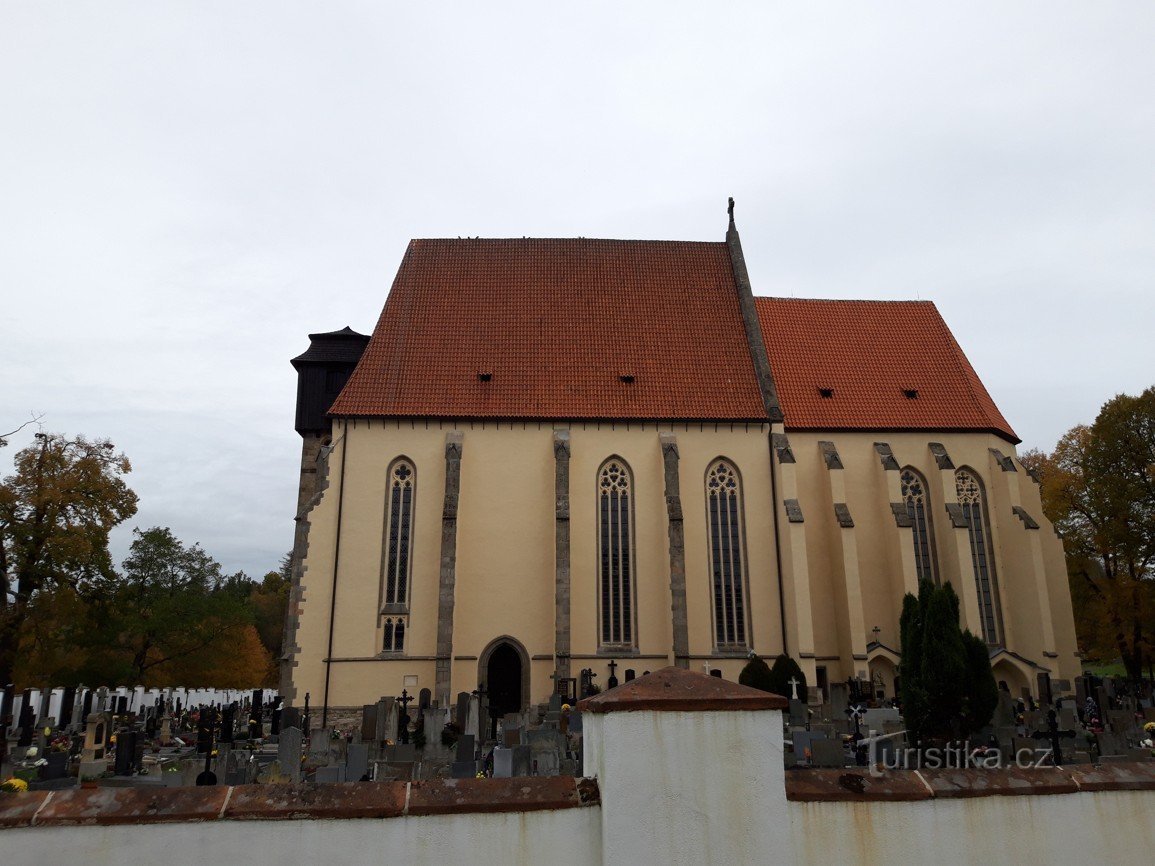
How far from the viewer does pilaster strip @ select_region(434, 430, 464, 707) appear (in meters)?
21.4

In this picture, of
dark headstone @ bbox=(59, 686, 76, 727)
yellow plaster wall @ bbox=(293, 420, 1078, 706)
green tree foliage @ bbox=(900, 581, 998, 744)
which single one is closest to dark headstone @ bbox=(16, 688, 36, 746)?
dark headstone @ bbox=(59, 686, 76, 727)

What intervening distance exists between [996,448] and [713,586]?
1054cm

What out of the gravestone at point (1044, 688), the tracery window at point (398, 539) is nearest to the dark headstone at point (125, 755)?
the tracery window at point (398, 539)

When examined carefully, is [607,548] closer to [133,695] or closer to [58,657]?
[133,695]

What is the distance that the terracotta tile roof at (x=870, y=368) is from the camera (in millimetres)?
26453

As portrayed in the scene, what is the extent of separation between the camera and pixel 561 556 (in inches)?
890

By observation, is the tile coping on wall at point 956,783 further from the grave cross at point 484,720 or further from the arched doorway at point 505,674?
the arched doorway at point 505,674

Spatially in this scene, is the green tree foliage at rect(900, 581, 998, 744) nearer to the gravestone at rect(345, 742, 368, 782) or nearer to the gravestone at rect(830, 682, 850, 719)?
the gravestone at rect(830, 682, 850, 719)

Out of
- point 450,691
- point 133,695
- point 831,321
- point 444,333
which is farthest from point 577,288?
point 133,695

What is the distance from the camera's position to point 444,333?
86.3 ft

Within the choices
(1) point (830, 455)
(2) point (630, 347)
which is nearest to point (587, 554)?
(2) point (630, 347)

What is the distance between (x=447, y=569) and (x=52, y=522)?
1545cm

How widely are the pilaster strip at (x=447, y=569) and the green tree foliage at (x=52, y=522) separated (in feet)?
45.2

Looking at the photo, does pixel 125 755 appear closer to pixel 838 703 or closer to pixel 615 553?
pixel 615 553
